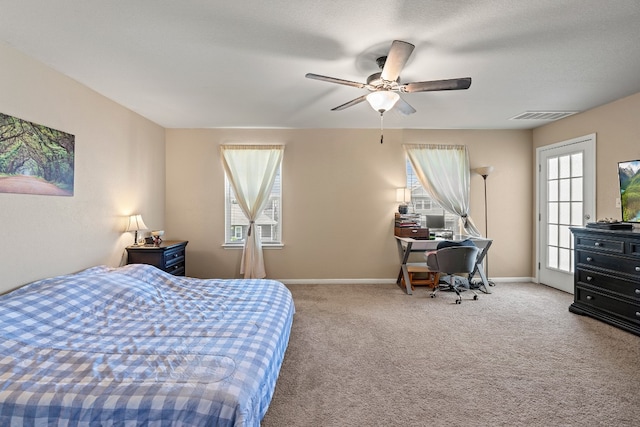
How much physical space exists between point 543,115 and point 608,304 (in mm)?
2603

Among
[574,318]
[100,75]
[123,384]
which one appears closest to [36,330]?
[123,384]

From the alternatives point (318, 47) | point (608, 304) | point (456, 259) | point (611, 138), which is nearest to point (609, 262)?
point (608, 304)

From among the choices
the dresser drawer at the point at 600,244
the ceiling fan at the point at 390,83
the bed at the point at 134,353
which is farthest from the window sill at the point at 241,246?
the dresser drawer at the point at 600,244

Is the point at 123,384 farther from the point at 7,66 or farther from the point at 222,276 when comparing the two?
the point at 222,276

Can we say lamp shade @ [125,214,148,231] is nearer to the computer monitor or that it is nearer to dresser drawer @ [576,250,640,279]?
the computer monitor

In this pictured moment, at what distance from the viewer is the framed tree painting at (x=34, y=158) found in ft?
8.18

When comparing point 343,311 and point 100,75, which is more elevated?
point 100,75

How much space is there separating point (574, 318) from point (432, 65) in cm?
329

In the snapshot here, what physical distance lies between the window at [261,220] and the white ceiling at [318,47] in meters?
1.61

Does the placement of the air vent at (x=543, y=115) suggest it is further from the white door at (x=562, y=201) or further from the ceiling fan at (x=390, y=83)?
the ceiling fan at (x=390, y=83)

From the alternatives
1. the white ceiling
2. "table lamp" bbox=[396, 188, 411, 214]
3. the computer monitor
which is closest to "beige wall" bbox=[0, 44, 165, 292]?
the white ceiling

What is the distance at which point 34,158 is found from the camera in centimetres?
274

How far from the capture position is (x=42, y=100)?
111 inches

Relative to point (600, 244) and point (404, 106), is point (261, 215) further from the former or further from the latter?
point (600, 244)
